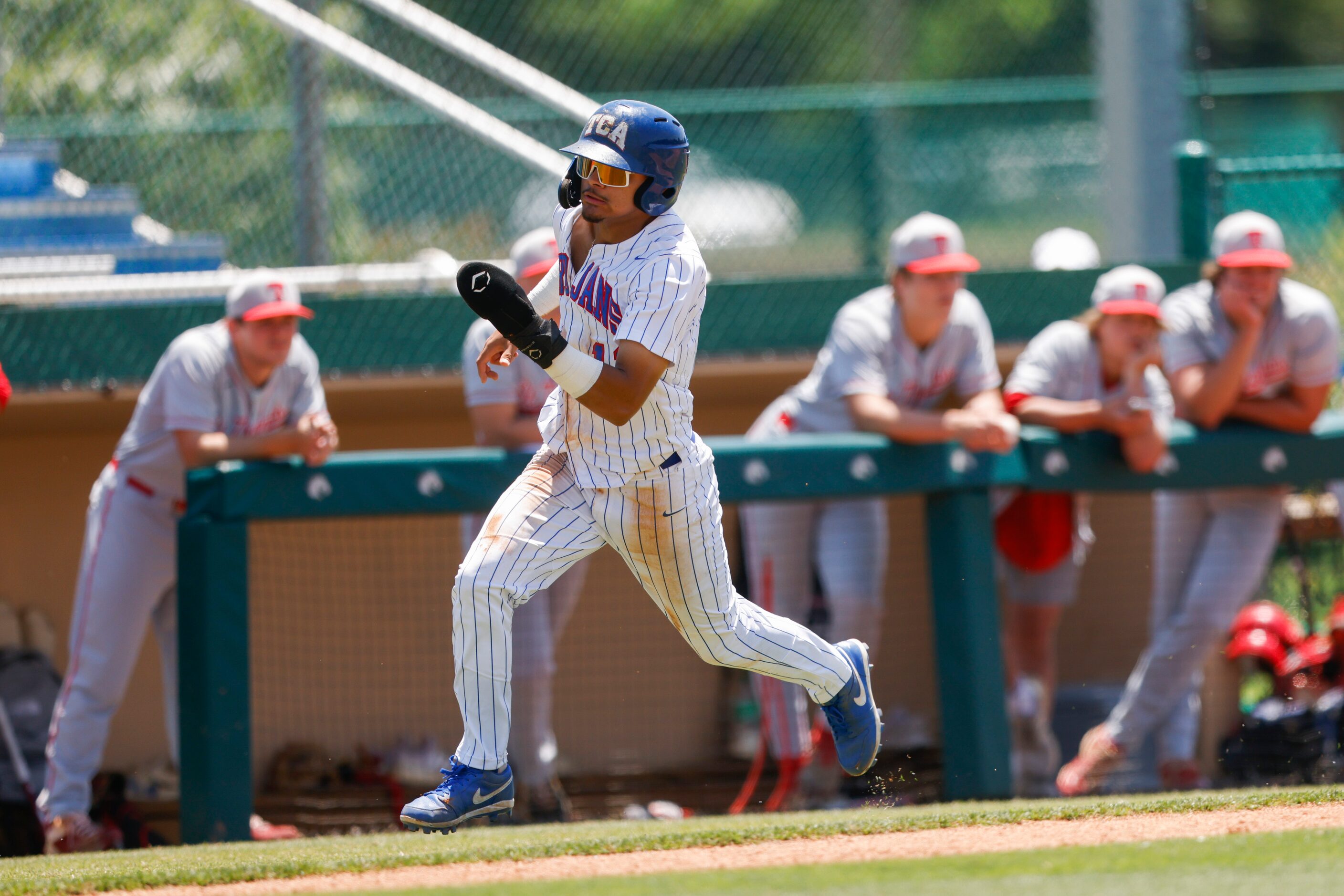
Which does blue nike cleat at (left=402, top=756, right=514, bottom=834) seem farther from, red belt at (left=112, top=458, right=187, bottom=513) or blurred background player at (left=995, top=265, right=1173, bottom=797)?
blurred background player at (left=995, top=265, right=1173, bottom=797)

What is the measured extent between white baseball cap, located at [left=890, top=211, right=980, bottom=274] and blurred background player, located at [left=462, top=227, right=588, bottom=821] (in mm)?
1216

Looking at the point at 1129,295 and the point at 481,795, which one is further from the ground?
the point at 1129,295

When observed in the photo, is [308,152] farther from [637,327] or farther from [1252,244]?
[1252,244]

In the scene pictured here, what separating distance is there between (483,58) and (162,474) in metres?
2.29

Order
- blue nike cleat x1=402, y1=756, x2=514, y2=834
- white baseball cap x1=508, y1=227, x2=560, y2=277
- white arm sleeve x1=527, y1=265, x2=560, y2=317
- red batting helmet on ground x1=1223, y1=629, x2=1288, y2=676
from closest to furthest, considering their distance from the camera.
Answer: blue nike cleat x1=402, y1=756, x2=514, y2=834 → white arm sleeve x1=527, y1=265, x2=560, y2=317 → white baseball cap x1=508, y1=227, x2=560, y2=277 → red batting helmet on ground x1=1223, y1=629, x2=1288, y2=676

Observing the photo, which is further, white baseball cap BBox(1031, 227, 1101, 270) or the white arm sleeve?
white baseball cap BBox(1031, 227, 1101, 270)

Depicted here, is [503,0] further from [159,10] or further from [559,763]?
[559,763]

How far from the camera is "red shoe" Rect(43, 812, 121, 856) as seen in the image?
16.6 feet

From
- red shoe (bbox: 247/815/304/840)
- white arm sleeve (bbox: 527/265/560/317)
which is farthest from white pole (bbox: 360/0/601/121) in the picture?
red shoe (bbox: 247/815/304/840)

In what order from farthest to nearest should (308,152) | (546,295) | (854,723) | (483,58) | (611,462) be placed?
(483,58) < (308,152) < (854,723) < (546,295) < (611,462)

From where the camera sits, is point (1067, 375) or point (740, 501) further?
point (1067, 375)

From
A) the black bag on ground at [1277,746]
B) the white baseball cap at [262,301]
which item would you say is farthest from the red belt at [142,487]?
the black bag on ground at [1277,746]

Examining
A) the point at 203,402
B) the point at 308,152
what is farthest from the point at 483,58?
the point at 203,402

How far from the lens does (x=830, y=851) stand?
377 cm
